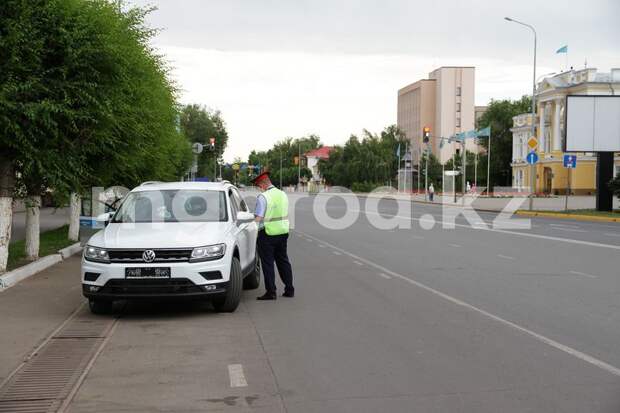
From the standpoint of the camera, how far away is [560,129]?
3285 inches

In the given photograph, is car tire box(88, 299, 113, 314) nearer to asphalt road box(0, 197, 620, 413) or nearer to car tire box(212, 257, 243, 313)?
asphalt road box(0, 197, 620, 413)

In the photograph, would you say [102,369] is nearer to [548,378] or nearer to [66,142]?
[548,378]

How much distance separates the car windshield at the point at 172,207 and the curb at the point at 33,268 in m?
2.86

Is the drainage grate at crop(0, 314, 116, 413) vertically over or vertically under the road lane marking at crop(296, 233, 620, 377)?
Result: under

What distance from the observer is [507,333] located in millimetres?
8086

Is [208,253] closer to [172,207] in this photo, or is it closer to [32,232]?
[172,207]

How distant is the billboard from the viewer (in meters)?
43.2

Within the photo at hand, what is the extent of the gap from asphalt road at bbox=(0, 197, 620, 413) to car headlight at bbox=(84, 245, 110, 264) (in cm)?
90

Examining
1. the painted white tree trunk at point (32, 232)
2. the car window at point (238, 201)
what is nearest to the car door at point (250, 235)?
the car window at point (238, 201)

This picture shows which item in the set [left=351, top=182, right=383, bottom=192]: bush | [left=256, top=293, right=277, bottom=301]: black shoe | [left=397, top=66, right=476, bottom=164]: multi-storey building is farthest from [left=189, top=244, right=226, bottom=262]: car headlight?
[left=397, top=66, right=476, bottom=164]: multi-storey building

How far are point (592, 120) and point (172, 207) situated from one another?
38.0m

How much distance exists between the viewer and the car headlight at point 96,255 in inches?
355

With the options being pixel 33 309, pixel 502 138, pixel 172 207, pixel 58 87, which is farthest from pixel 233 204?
pixel 502 138

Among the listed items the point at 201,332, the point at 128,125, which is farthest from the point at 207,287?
the point at 128,125
